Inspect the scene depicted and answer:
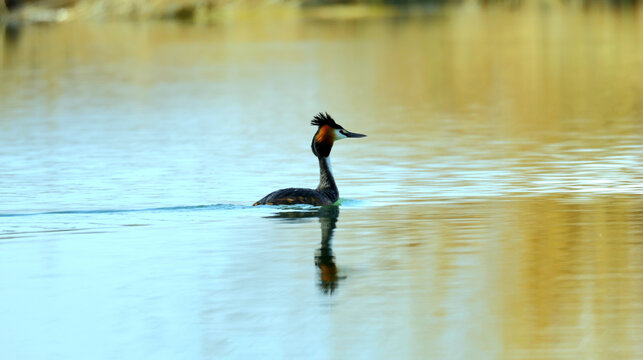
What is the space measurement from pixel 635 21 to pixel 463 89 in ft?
102

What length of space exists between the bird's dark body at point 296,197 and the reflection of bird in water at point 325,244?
0.37 ft

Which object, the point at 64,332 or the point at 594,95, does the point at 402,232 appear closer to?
the point at 64,332

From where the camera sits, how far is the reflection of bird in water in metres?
12.4

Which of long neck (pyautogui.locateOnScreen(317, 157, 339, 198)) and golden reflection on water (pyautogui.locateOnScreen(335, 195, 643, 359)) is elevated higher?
long neck (pyautogui.locateOnScreen(317, 157, 339, 198))

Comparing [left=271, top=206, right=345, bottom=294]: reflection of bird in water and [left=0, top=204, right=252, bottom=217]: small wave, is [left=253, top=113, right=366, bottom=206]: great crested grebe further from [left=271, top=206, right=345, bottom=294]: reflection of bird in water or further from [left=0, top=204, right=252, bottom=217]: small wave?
[left=0, top=204, right=252, bottom=217]: small wave

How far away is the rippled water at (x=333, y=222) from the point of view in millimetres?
10648

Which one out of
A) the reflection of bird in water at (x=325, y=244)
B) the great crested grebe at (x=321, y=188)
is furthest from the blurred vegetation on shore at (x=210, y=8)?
the reflection of bird in water at (x=325, y=244)

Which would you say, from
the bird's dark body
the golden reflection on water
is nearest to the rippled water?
the golden reflection on water

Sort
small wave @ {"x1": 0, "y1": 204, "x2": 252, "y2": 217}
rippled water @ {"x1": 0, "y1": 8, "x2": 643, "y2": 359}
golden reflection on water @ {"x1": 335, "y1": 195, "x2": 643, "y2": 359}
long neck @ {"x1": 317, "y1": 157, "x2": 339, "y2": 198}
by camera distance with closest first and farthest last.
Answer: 1. golden reflection on water @ {"x1": 335, "y1": 195, "x2": 643, "y2": 359}
2. rippled water @ {"x1": 0, "y1": 8, "x2": 643, "y2": 359}
3. small wave @ {"x1": 0, "y1": 204, "x2": 252, "y2": 217}
4. long neck @ {"x1": 317, "y1": 157, "x2": 339, "y2": 198}

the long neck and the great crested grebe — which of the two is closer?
the great crested grebe

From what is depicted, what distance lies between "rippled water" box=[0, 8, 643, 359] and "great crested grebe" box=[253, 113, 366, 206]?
0.17m

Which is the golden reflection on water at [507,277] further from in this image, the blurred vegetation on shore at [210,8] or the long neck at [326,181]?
the blurred vegetation on shore at [210,8]

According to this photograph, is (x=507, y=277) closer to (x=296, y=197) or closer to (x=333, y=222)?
Result: (x=333, y=222)

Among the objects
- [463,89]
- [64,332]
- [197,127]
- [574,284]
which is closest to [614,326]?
[574,284]
